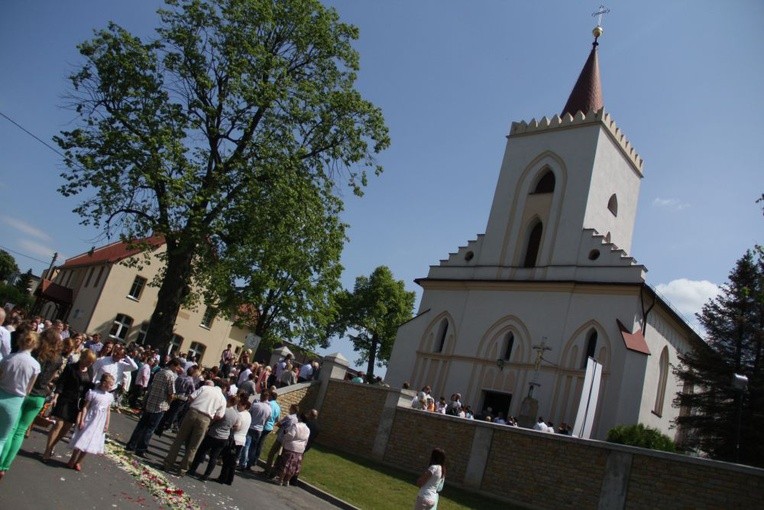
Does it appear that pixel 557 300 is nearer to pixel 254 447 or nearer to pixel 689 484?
pixel 689 484

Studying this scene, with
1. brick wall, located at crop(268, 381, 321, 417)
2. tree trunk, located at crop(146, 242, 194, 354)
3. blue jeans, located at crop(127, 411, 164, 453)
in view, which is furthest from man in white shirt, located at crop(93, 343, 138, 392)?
brick wall, located at crop(268, 381, 321, 417)

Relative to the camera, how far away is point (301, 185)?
22.2 m

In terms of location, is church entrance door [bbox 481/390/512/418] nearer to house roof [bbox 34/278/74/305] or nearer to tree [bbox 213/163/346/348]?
tree [bbox 213/163/346/348]

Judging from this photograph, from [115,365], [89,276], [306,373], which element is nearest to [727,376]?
[306,373]

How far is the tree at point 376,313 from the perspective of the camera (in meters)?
53.4

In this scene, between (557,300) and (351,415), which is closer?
(351,415)

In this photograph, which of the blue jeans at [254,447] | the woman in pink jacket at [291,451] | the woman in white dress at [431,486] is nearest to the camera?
the woman in white dress at [431,486]

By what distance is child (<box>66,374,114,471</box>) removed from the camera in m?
8.88

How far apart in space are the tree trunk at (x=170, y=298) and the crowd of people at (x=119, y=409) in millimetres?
3085

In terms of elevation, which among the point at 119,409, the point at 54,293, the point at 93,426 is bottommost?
the point at 119,409

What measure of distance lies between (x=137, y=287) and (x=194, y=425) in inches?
1455

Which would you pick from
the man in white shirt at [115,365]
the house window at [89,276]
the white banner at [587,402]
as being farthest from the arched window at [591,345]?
the house window at [89,276]

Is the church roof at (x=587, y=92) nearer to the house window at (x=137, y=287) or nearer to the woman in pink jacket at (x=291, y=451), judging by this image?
the woman in pink jacket at (x=291, y=451)

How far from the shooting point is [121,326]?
43438 mm
